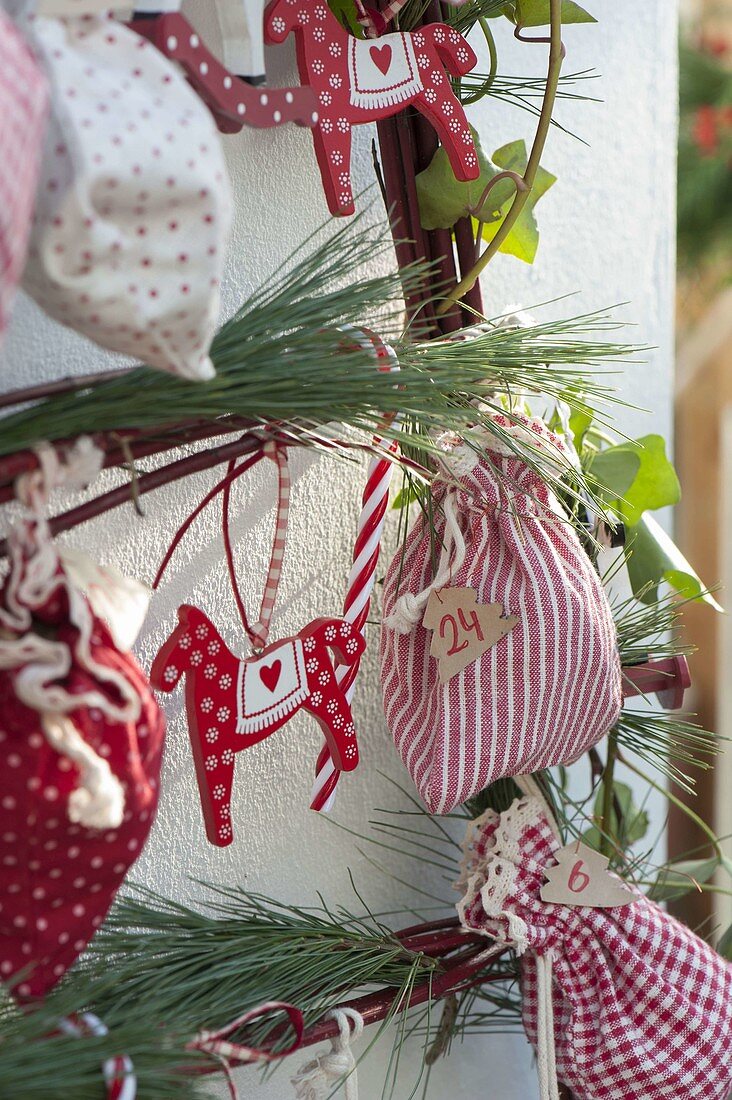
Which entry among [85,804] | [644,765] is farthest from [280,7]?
[644,765]

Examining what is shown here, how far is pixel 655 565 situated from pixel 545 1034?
0.25 metres

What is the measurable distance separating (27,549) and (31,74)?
124 millimetres

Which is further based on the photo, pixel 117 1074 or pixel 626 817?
pixel 626 817

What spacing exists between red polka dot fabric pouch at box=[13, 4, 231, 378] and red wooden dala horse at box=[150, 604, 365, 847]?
0.48 feet

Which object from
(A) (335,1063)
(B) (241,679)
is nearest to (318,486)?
(B) (241,679)

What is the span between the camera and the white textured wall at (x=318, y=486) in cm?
52

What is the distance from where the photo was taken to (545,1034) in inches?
21.4

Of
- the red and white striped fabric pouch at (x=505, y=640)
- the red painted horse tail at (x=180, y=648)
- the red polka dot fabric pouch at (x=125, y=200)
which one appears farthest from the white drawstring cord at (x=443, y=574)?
the red polka dot fabric pouch at (x=125, y=200)

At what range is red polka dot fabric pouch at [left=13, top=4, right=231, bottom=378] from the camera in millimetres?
290

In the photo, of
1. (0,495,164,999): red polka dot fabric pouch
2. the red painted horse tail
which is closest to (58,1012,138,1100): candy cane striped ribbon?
(0,495,164,999): red polka dot fabric pouch

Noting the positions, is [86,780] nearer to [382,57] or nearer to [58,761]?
[58,761]

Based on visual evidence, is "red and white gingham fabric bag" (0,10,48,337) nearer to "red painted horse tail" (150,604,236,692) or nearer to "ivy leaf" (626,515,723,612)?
"red painted horse tail" (150,604,236,692)

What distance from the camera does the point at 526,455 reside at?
1.64 feet

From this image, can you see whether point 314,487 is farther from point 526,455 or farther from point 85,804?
point 85,804
